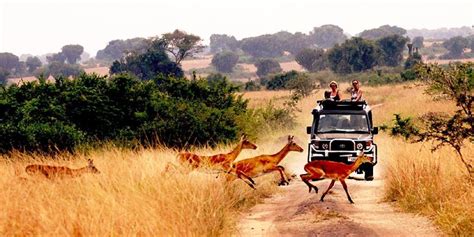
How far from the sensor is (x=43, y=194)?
976 centimetres

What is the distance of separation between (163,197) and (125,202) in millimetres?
759

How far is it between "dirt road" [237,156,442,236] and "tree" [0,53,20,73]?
131m

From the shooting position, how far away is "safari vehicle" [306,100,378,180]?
14.5m

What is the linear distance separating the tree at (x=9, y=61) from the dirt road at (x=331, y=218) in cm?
13120

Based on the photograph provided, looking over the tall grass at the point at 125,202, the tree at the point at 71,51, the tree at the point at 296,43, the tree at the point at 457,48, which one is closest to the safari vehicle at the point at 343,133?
the tall grass at the point at 125,202

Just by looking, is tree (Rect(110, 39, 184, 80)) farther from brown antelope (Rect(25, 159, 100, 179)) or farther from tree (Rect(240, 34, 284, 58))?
tree (Rect(240, 34, 284, 58))

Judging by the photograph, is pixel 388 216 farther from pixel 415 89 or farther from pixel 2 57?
pixel 2 57

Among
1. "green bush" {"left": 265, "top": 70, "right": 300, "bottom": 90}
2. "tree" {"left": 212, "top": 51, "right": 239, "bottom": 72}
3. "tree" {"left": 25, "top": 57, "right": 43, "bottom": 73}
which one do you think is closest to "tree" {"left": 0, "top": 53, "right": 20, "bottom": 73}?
"tree" {"left": 25, "top": 57, "right": 43, "bottom": 73}

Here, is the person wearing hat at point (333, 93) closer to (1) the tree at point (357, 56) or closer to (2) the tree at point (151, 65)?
(2) the tree at point (151, 65)

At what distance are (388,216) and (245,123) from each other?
10.6 m

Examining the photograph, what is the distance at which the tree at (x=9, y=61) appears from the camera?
450ft

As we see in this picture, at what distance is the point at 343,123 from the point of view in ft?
50.3

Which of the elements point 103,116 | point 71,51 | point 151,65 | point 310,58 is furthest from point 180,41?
point 71,51

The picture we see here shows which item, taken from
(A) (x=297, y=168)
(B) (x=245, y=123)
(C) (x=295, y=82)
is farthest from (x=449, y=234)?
Result: (C) (x=295, y=82)
